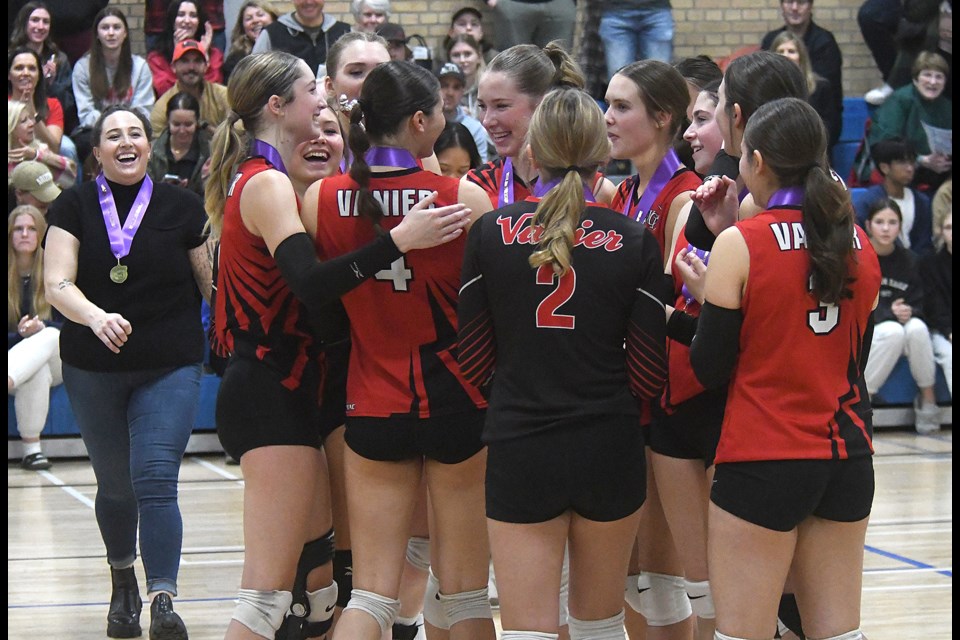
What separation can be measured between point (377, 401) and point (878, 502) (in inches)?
178

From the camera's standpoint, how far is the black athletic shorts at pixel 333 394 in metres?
3.59

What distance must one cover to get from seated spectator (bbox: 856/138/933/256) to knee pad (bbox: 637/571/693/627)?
22.1 feet

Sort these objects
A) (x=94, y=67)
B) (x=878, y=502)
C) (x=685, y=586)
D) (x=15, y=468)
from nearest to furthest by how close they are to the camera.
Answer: (x=685, y=586) → (x=878, y=502) → (x=15, y=468) → (x=94, y=67)

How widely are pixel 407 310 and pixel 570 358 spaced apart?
0.51 meters

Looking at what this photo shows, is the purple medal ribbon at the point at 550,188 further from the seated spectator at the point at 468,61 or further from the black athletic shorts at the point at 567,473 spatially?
the seated spectator at the point at 468,61

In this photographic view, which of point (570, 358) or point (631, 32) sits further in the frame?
point (631, 32)

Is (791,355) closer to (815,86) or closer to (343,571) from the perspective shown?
(343,571)

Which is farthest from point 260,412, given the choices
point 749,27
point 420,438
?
point 749,27

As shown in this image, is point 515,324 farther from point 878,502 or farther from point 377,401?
point 878,502

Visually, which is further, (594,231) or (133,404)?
(133,404)

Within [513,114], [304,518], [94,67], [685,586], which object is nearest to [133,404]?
[304,518]

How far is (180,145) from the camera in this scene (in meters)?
8.79

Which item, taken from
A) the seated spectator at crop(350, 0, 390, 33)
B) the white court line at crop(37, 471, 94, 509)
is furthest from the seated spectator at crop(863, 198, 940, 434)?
the white court line at crop(37, 471, 94, 509)

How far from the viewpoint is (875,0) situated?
1173 cm
